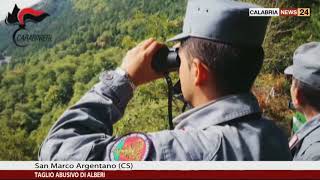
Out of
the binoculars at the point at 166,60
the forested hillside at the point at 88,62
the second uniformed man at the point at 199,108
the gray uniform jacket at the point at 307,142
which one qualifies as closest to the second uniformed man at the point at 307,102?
the gray uniform jacket at the point at 307,142

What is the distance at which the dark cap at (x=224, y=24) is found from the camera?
172 cm

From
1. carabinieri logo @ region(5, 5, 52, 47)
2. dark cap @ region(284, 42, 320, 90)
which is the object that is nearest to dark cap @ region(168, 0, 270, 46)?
dark cap @ region(284, 42, 320, 90)

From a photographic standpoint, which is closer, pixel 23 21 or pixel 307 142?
pixel 307 142

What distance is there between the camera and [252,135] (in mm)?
1666

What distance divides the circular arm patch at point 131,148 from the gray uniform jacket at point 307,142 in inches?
29.3

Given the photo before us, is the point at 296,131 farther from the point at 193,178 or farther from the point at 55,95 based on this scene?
the point at 55,95

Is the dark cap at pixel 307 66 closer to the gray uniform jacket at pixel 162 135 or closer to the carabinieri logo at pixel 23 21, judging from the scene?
the gray uniform jacket at pixel 162 135

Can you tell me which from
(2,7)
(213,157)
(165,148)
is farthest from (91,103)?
(2,7)

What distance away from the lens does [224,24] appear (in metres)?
1.74

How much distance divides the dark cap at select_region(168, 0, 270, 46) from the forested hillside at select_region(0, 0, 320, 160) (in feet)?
2.49

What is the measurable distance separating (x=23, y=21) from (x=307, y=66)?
1272 millimetres

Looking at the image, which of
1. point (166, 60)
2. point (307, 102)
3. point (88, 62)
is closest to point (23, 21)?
point (88, 62)
